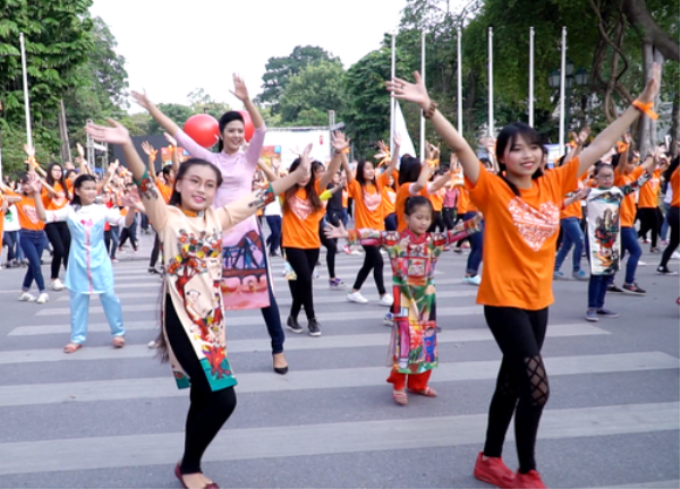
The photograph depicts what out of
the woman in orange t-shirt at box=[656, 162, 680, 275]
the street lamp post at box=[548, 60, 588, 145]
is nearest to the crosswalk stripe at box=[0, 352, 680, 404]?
the woman in orange t-shirt at box=[656, 162, 680, 275]

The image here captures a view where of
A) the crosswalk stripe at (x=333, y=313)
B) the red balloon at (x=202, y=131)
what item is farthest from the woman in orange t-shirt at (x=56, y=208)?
the red balloon at (x=202, y=131)

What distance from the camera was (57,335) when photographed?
715cm

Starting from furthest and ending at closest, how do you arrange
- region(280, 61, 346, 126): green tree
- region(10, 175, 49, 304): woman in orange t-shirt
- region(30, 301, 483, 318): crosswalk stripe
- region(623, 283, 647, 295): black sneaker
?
region(280, 61, 346, 126): green tree
region(10, 175, 49, 304): woman in orange t-shirt
region(623, 283, 647, 295): black sneaker
region(30, 301, 483, 318): crosswalk stripe

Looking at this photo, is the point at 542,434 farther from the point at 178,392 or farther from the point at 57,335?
the point at 57,335

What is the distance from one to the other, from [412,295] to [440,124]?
6.30 feet

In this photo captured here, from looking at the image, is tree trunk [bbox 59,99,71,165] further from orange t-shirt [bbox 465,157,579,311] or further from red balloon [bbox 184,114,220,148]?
orange t-shirt [bbox 465,157,579,311]

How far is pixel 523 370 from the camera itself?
3219 millimetres

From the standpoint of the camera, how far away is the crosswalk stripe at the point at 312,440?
3.90 meters

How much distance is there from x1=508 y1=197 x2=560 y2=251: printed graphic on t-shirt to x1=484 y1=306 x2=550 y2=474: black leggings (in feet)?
1.13

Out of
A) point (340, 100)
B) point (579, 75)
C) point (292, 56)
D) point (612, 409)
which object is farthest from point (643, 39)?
point (292, 56)

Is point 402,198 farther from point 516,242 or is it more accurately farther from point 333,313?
point 516,242

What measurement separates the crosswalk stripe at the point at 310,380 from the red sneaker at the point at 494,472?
5.72 feet

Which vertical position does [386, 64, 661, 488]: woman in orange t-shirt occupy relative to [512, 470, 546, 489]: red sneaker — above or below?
above

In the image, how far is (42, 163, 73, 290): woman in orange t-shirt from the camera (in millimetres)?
9414
